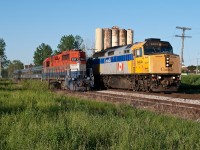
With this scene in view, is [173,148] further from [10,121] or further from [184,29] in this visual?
[184,29]

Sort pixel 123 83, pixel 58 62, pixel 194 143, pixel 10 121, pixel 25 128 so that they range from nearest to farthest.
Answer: pixel 194 143 < pixel 25 128 < pixel 10 121 < pixel 123 83 < pixel 58 62

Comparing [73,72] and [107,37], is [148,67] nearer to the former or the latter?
[73,72]

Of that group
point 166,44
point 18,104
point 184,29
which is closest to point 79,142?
point 18,104

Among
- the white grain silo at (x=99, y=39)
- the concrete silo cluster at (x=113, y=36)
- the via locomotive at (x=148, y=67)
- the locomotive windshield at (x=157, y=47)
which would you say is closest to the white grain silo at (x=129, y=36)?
the concrete silo cluster at (x=113, y=36)

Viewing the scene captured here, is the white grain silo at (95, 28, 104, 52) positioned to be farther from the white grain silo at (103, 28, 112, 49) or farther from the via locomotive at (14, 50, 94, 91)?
the via locomotive at (14, 50, 94, 91)

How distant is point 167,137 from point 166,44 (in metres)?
17.1

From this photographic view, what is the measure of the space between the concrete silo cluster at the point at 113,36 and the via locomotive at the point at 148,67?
29080mm

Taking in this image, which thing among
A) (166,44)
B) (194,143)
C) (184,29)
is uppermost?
(184,29)

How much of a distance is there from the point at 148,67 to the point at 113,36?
34.6 meters

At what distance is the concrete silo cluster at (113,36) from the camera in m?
55.6

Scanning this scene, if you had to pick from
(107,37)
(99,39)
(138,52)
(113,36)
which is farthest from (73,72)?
(99,39)

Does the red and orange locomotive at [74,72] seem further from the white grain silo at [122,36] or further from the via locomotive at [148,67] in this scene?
Answer: the white grain silo at [122,36]

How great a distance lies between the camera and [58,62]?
30281 mm

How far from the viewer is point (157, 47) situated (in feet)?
74.3
